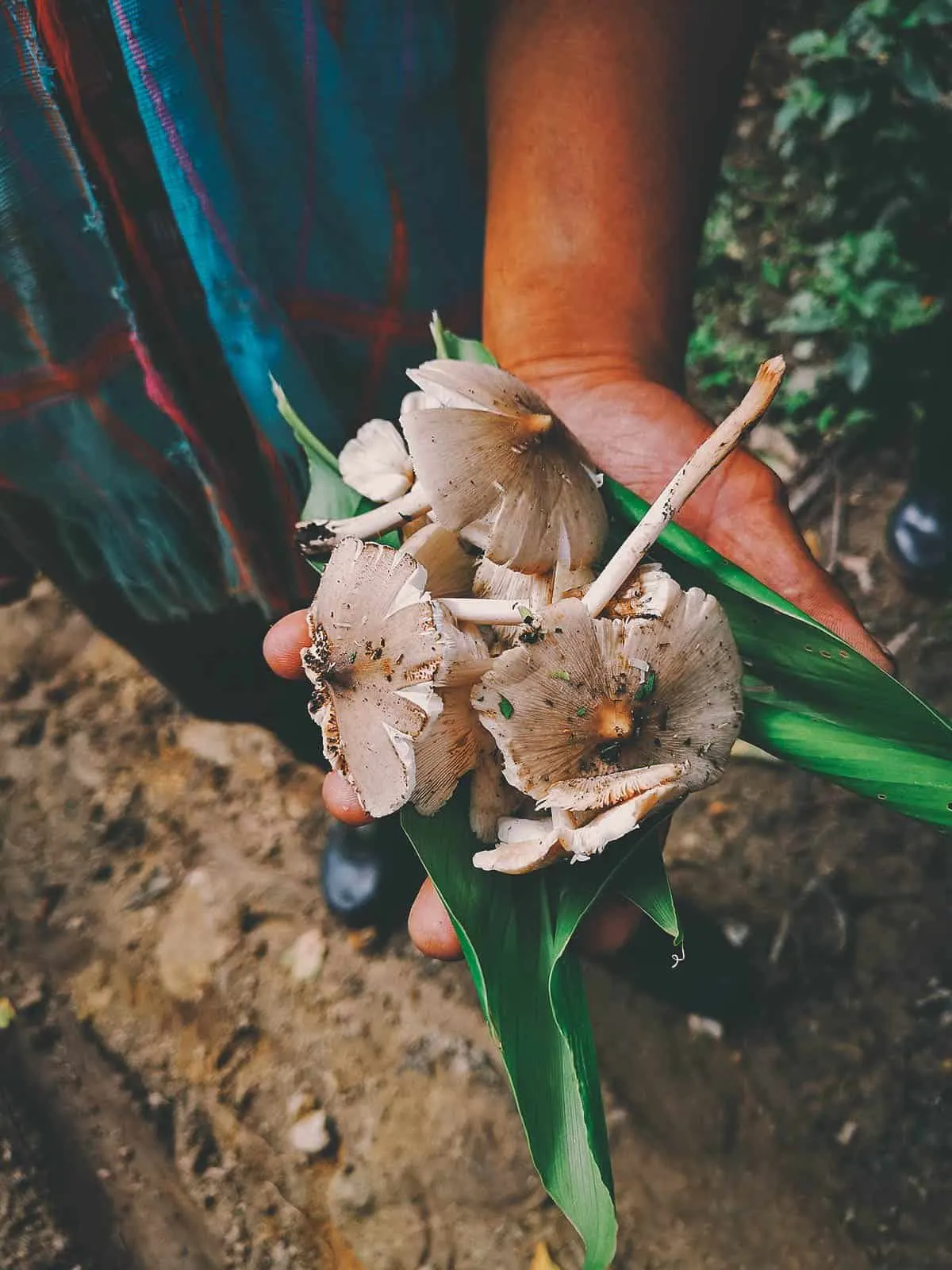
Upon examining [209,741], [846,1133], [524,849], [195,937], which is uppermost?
[524,849]

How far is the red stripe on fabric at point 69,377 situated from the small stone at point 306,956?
3.91ft

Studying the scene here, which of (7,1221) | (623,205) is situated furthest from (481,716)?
(7,1221)

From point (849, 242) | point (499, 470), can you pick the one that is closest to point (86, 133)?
point (499, 470)

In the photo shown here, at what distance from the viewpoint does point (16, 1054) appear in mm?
1823

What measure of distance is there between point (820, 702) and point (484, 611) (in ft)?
1.27

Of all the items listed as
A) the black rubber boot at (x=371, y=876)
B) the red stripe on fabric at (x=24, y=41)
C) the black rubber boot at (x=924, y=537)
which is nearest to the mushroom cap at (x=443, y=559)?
the red stripe on fabric at (x=24, y=41)

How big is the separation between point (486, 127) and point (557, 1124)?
1291mm

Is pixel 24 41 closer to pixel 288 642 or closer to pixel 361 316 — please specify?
pixel 361 316

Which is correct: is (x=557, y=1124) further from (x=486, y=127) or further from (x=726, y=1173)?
(x=486, y=127)

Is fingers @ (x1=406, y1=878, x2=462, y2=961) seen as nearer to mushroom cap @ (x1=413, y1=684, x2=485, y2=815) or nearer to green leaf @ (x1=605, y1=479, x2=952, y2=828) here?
mushroom cap @ (x1=413, y1=684, x2=485, y2=815)

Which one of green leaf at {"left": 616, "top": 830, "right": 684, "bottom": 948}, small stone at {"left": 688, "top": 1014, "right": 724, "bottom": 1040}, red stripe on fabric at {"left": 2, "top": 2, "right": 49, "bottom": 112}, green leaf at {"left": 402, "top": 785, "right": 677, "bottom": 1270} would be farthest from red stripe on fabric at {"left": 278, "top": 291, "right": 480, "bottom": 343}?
small stone at {"left": 688, "top": 1014, "right": 724, "bottom": 1040}

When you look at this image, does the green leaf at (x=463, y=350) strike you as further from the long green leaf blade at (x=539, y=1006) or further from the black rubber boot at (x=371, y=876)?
the black rubber boot at (x=371, y=876)

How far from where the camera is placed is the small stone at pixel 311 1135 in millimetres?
1679

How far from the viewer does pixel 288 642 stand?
1104 millimetres
